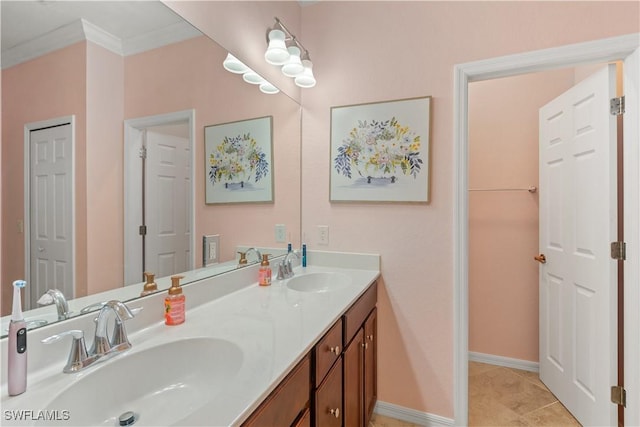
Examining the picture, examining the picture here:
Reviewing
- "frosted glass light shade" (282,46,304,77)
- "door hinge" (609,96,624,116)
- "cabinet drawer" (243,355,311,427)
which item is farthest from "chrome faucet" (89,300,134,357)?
"door hinge" (609,96,624,116)

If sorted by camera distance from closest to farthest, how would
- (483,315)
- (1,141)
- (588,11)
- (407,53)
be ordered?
(1,141) < (588,11) < (407,53) < (483,315)

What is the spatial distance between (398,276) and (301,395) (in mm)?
1081

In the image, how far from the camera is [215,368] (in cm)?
87

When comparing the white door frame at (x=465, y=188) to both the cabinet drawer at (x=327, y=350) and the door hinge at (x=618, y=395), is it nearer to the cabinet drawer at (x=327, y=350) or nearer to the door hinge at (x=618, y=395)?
the door hinge at (x=618, y=395)

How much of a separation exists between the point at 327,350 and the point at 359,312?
16.6 inches

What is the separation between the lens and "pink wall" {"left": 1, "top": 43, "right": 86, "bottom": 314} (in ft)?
2.35

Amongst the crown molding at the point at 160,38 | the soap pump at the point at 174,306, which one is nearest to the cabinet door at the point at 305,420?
the soap pump at the point at 174,306

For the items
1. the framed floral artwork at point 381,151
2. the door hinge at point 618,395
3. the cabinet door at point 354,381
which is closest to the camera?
the cabinet door at point 354,381

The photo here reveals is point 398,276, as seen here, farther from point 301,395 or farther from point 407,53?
point 407,53

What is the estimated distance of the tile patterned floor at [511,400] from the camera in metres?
1.79

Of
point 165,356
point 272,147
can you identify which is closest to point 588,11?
point 272,147

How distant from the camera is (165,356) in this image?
875mm

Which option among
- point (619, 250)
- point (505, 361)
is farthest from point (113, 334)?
point (505, 361)

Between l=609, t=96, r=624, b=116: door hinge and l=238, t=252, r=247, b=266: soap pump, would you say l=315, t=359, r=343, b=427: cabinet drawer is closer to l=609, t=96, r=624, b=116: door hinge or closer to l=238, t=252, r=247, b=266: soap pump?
l=238, t=252, r=247, b=266: soap pump
